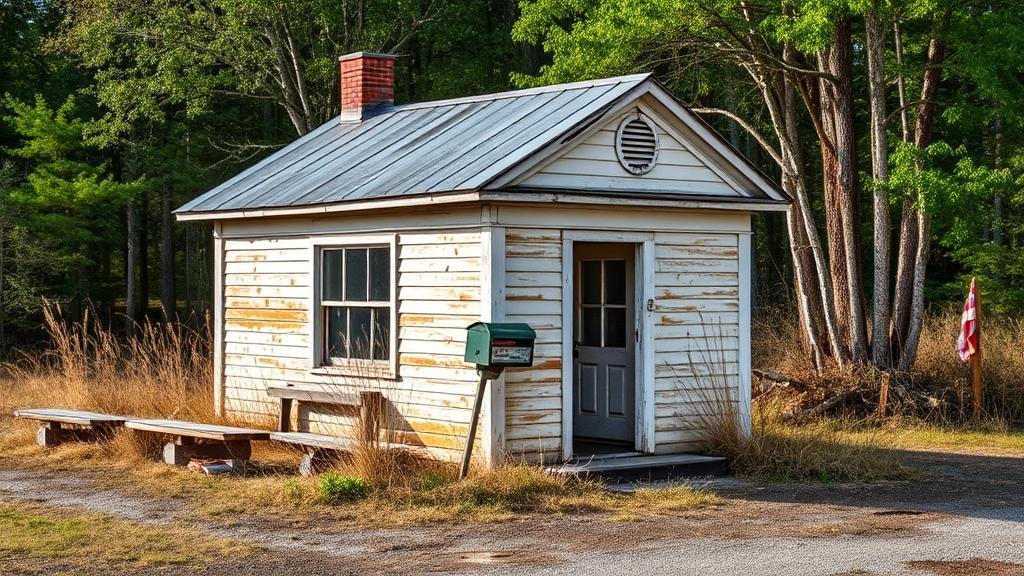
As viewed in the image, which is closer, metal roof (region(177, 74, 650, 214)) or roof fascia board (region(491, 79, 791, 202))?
roof fascia board (region(491, 79, 791, 202))

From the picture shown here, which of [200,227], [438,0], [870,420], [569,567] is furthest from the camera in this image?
[200,227]

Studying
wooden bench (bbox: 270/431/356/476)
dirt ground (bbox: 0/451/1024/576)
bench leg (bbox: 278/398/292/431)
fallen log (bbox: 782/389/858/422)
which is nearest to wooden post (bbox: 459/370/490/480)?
dirt ground (bbox: 0/451/1024/576)

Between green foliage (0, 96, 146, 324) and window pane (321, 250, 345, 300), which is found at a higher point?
green foliage (0, 96, 146, 324)

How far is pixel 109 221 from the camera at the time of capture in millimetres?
33781

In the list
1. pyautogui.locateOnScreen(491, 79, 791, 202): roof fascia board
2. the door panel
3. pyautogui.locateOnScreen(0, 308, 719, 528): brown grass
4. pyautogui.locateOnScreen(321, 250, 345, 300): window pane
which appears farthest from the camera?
pyautogui.locateOnScreen(321, 250, 345, 300): window pane

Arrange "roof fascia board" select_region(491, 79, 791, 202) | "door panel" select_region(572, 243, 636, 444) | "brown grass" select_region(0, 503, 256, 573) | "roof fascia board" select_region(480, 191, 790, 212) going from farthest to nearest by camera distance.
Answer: "door panel" select_region(572, 243, 636, 444) < "roof fascia board" select_region(491, 79, 791, 202) < "roof fascia board" select_region(480, 191, 790, 212) < "brown grass" select_region(0, 503, 256, 573)

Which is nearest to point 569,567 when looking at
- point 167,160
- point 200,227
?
point 167,160

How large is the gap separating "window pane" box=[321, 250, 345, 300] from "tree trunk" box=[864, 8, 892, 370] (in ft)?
24.8

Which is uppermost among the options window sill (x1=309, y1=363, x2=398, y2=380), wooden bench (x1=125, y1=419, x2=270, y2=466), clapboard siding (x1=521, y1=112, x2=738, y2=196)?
clapboard siding (x1=521, y1=112, x2=738, y2=196)

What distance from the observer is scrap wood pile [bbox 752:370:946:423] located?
1719 cm

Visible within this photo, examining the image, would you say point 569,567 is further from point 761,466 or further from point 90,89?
point 90,89

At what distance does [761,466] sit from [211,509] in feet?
16.8

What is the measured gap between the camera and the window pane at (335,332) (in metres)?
13.2

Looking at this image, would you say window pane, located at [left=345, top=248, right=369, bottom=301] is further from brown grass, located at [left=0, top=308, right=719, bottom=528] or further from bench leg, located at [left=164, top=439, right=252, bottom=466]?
bench leg, located at [left=164, top=439, right=252, bottom=466]
